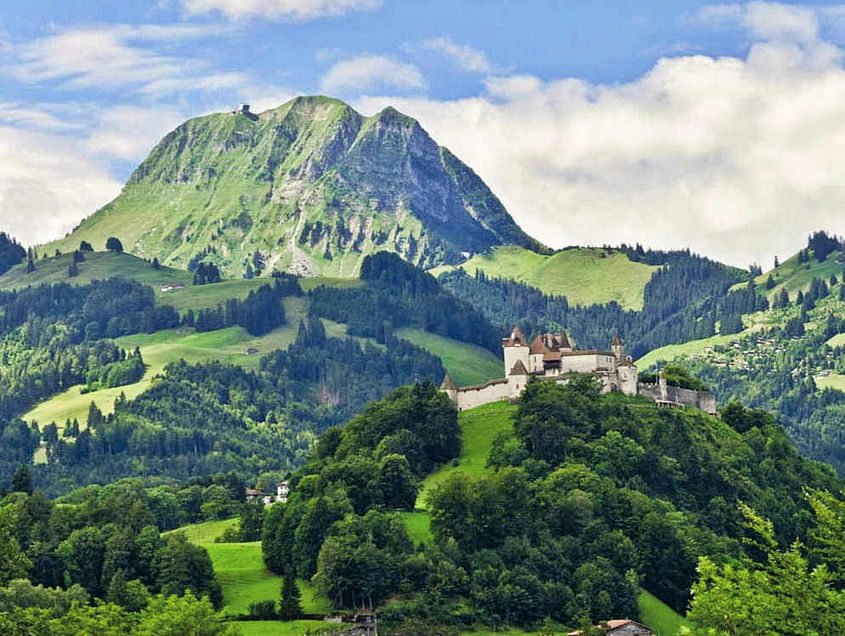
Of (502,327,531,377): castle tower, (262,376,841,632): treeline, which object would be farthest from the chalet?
(502,327,531,377): castle tower

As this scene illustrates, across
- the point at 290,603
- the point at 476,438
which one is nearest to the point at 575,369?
the point at 476,438

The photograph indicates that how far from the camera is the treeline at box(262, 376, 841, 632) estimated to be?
13450 centimetres

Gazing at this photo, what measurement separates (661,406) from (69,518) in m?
84.1

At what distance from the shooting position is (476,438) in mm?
185375

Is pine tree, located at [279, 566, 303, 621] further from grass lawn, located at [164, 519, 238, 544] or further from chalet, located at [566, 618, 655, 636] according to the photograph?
grass lawn, located at [164, 519, 238, 544]

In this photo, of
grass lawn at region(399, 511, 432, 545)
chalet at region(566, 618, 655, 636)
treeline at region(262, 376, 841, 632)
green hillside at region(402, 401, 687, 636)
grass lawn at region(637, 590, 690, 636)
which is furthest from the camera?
grass lawn at region(399, 511, 432, 545)

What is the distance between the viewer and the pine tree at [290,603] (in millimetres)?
130125

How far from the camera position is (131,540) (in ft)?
451

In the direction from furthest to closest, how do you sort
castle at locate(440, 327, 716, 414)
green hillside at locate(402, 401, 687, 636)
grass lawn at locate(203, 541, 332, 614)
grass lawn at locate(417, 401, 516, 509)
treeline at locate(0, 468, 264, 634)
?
castle at locate(440, 327, 716, 414), grass lawn at locate(417, 401, 516, 509), green hillside at locate(402, 401, 687, 636), grass lawn at locate(203, 541, 332, 614), treeline at locate(0, 468, 264, 634)

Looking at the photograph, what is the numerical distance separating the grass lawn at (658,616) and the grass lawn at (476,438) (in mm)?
32397

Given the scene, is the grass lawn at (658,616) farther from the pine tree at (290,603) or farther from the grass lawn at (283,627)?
the pine tree at (290,603)

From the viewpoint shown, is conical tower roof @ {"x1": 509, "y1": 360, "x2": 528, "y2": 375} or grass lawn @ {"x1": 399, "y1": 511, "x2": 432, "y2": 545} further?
conical tower roof @ {"x1": 509, "y1": 360, "x2": 528, "y2": 375}

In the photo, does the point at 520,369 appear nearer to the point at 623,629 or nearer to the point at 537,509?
the point at 537,509

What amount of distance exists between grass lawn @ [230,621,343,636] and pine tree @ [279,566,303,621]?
1.93m
